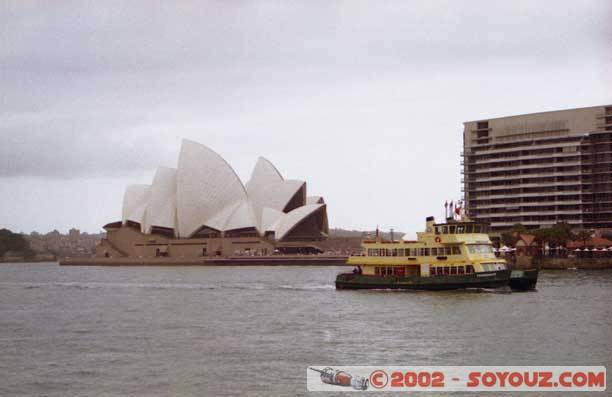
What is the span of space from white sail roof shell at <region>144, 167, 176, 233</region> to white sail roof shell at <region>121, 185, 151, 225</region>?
2.84 m

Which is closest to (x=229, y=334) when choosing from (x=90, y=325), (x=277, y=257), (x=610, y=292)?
(x=90, y=325)

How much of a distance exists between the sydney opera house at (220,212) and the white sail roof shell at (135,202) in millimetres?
183

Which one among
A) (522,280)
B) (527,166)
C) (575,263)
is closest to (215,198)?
(527,166)

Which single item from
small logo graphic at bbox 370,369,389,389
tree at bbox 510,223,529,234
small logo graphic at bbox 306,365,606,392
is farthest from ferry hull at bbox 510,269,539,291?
tree at bbox 510,223,529,234

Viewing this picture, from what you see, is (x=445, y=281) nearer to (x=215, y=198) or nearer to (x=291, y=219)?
(x=215, y=198)

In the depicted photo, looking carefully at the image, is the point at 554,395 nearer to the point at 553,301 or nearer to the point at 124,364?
the point at 124,364

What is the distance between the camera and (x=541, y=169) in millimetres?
151000

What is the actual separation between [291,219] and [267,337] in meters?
120

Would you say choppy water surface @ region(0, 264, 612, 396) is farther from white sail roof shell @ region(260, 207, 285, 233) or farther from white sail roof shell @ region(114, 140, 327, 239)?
white sail roof shell @ region(260, 207, 285, 233)

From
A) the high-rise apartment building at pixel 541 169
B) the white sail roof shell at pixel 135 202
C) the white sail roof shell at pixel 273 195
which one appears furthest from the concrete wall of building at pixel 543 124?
the white sail roof shell at pixel 135 202

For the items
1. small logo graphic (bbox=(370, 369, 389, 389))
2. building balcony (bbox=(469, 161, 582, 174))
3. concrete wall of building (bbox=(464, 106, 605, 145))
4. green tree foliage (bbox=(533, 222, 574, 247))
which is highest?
concrete wall of building (bbox=(464, 106, 605, 145))

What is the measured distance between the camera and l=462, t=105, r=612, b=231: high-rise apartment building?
14425 centimetres

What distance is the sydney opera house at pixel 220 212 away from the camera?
504ft

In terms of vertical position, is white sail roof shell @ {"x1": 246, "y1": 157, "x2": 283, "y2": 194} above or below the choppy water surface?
above
